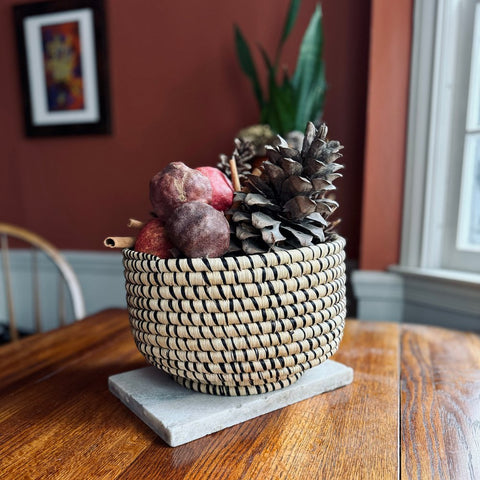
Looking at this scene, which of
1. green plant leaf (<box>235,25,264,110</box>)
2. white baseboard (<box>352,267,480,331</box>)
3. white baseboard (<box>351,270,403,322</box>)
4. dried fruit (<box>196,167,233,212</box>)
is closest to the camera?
dried fruit (<box>196,167,233,212</box>)

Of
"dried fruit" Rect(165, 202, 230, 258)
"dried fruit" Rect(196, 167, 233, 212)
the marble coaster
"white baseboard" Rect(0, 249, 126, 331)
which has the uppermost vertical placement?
"dried fruit" Rect(196, 167, 233, 212)

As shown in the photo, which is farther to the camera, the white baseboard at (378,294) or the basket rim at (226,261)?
the white baseboard at (378,294)

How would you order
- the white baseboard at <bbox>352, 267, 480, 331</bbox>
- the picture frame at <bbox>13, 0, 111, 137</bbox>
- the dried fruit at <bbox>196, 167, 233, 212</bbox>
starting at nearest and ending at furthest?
the dried fruit at <bbox>196, 167, 233, 212</bbox>, the white baseboard at <bbox>352, 267, 480, 331</bbox>, the picture frame at <bbox>13, 0, 111, 137</bbox>

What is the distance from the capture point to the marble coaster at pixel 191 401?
18.2 inches

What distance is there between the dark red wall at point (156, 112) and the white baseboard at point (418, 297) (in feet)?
0.70

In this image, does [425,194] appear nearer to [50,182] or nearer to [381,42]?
[381,42]

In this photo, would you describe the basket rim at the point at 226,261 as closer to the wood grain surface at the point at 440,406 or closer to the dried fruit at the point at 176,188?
the dried fruit at the point at 176,188

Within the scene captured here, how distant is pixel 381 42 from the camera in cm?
119

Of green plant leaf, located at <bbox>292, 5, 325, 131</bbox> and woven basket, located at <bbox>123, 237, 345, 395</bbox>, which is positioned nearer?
woven basket, located at <bbox>123, 237, 345, 395</bbox>

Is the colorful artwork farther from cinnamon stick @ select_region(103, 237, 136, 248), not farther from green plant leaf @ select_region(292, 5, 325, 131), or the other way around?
cinnamon stick @ select_region(103, 237, 136, 248)

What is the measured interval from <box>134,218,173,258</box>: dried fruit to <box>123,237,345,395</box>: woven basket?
2cm

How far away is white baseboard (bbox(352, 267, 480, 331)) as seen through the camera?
112 centimetres

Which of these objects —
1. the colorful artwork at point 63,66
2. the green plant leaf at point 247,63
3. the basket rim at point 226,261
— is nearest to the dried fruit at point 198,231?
the basket rim at point 226,261

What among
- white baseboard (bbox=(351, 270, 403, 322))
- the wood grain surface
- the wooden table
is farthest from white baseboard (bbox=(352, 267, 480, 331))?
the wooden table
